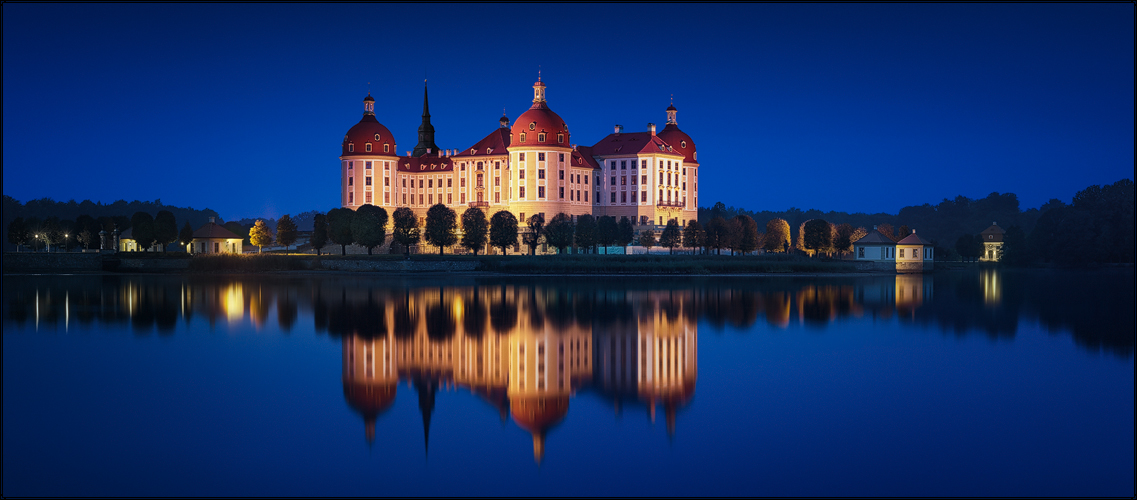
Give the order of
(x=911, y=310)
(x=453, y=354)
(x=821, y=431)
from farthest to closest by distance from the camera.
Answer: (x=911, y=310), (x=453, y=354), (x=821, y=431)

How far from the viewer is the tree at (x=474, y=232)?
61319mm

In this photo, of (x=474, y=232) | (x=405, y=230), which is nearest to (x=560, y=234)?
(x=474, y=232)

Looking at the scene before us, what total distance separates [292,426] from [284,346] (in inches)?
337

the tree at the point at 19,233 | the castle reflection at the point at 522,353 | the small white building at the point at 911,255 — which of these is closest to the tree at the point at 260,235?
the tree at the point at 19,233

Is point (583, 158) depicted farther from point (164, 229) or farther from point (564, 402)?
point (564, 402)

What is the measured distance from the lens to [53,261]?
196 ft

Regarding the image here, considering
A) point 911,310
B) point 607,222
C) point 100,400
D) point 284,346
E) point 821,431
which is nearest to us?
point 821,431

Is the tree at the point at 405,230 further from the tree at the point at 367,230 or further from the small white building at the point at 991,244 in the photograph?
the small white building at the point at 991,244

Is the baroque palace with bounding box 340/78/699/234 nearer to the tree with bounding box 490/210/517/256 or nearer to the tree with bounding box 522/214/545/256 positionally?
the tree with bounding box 522/214/545/256

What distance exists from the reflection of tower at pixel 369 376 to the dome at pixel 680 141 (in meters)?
63.2

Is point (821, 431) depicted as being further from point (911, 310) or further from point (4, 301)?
point (4, 301)

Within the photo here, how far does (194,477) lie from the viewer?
1038 cm

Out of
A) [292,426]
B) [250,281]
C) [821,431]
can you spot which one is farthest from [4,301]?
[821,431]

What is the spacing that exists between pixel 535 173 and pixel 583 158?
7.47 meters
